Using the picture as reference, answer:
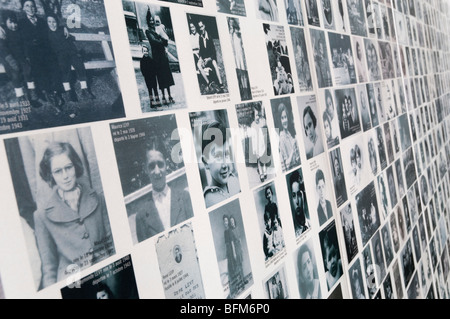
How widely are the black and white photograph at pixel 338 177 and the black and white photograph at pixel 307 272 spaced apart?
0.86 ft

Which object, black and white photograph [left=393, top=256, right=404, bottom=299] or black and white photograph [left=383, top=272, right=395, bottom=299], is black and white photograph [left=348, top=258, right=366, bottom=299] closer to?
black and white photograph [left=383, top=272, right=395, bottom=299]

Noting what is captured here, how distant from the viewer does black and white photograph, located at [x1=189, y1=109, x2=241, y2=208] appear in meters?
0.80

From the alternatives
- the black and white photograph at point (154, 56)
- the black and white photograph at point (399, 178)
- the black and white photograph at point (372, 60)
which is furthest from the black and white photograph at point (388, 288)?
the black and white photograph at point (154, 56)

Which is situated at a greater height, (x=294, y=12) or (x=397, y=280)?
(x=294, y=12)

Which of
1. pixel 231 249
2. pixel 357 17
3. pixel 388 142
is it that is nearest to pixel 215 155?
pixel 231 249

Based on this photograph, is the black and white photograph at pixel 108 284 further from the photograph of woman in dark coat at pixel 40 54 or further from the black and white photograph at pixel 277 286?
the black and white photograph at pixel 277 286

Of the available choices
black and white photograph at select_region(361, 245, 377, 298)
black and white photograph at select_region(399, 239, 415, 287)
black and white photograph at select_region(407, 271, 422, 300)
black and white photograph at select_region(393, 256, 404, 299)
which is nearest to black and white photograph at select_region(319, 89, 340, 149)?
black and white photograph at select_region(361, 245, 377, 298)

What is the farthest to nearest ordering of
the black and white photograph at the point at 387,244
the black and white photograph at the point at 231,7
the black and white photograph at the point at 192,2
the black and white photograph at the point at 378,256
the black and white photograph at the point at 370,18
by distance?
the black and white photograph at the point at 370,18, the black and white photograph at the point at 387,244, the black and white photograph at the point at 378,256, the black and white photograph at the point at 231,7, the black and white photograph at the point at 192,2

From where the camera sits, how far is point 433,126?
9.92 ft

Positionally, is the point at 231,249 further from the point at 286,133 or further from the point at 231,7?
the point at 231,7

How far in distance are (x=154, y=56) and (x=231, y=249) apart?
16.0 inches

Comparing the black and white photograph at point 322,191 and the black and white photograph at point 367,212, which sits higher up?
the black and white photograph at point 322,191

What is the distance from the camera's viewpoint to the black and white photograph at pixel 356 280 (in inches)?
56.0

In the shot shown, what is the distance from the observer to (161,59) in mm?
731
